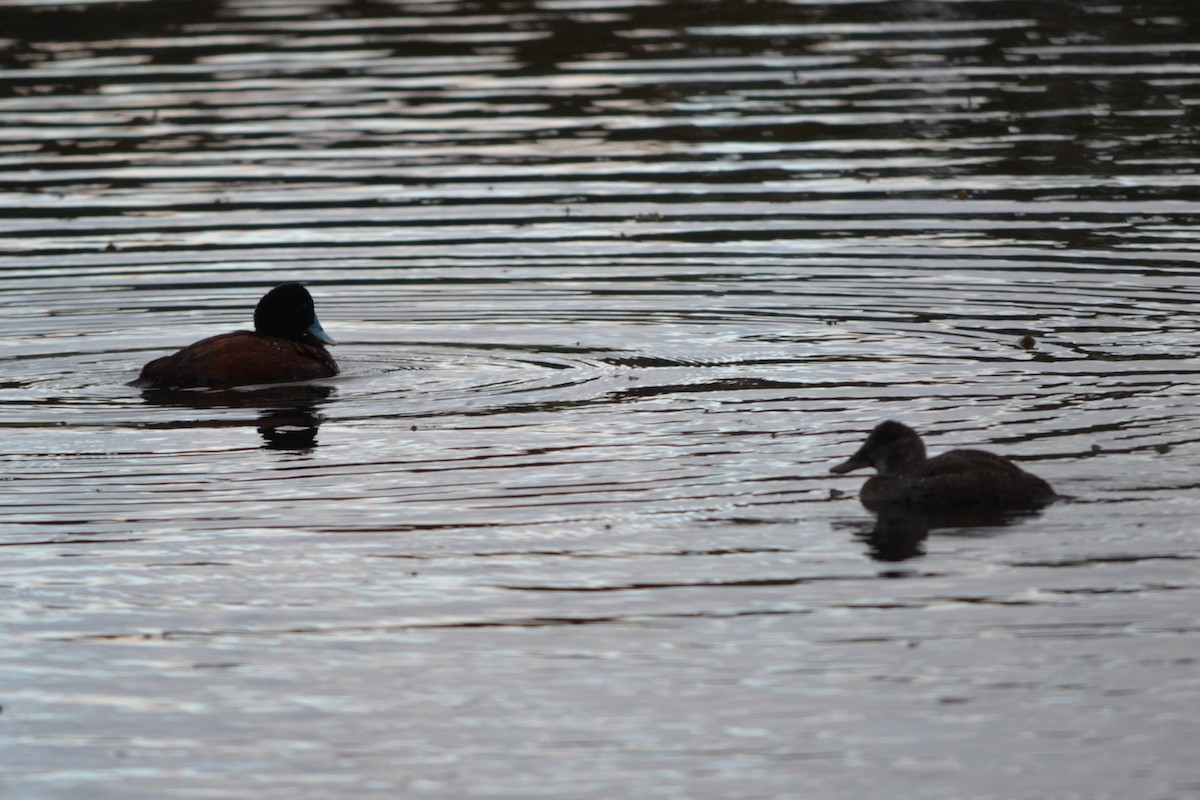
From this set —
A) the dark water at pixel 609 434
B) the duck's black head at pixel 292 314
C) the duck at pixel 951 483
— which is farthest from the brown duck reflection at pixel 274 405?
the duck at pixel 951 483

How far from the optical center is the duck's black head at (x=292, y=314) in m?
14.1

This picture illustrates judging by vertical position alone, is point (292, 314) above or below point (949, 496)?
above

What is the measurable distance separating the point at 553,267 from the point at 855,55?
11.0m

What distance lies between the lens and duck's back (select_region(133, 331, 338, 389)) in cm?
1331

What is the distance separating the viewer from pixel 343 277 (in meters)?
17.5

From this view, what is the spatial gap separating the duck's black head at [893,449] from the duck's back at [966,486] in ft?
0.58

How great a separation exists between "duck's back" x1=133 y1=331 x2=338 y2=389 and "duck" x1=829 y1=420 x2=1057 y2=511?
496cm

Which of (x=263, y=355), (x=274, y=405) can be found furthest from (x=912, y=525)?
(x=263, y=355)

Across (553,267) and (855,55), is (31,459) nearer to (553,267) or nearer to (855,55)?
(553,267)

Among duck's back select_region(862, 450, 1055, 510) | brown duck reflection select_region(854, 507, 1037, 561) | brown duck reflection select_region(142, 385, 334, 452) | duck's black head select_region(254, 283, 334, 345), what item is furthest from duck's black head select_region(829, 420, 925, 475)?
duck's black head select_region(254, 283, 334, 345)

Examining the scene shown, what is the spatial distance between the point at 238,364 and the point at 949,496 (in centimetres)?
554

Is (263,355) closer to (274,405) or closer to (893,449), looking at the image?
(274,405)

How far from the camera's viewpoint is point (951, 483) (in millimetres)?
9602

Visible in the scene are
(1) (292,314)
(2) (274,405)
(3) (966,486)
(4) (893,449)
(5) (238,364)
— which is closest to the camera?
(3) (966,486)
